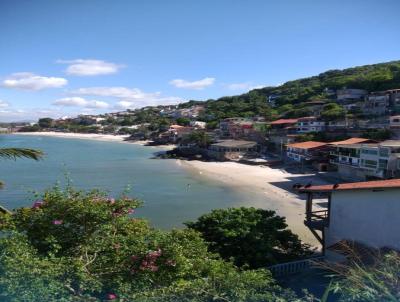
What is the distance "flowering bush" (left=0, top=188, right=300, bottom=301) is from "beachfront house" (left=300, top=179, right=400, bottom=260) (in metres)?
5.81

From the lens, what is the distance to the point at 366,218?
13594 mm

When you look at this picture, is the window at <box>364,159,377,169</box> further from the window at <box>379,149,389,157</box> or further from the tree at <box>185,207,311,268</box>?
the tree at <box>185,207,311,268</box>

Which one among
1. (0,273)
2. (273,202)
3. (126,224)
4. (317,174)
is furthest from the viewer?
(317,174)

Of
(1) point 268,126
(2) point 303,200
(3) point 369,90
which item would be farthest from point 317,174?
(3) point 369,90

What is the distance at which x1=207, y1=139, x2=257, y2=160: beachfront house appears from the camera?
62.2 meters

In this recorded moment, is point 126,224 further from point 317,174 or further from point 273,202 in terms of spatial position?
A: point 317,174

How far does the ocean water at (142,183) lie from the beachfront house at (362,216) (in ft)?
36.0

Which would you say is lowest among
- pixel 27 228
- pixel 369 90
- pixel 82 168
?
pixel 82 168

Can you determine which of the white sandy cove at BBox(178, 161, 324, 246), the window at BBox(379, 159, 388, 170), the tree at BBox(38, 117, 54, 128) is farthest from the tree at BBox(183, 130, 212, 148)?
the tree at BBox(38, 117, 54, 128)

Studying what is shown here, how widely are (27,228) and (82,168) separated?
49204 mm

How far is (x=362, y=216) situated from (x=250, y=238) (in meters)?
3.82

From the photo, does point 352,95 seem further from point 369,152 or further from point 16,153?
point 16,153

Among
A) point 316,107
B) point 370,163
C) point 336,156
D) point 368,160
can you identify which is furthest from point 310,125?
point 370,163

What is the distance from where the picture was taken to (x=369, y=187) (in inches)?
519
